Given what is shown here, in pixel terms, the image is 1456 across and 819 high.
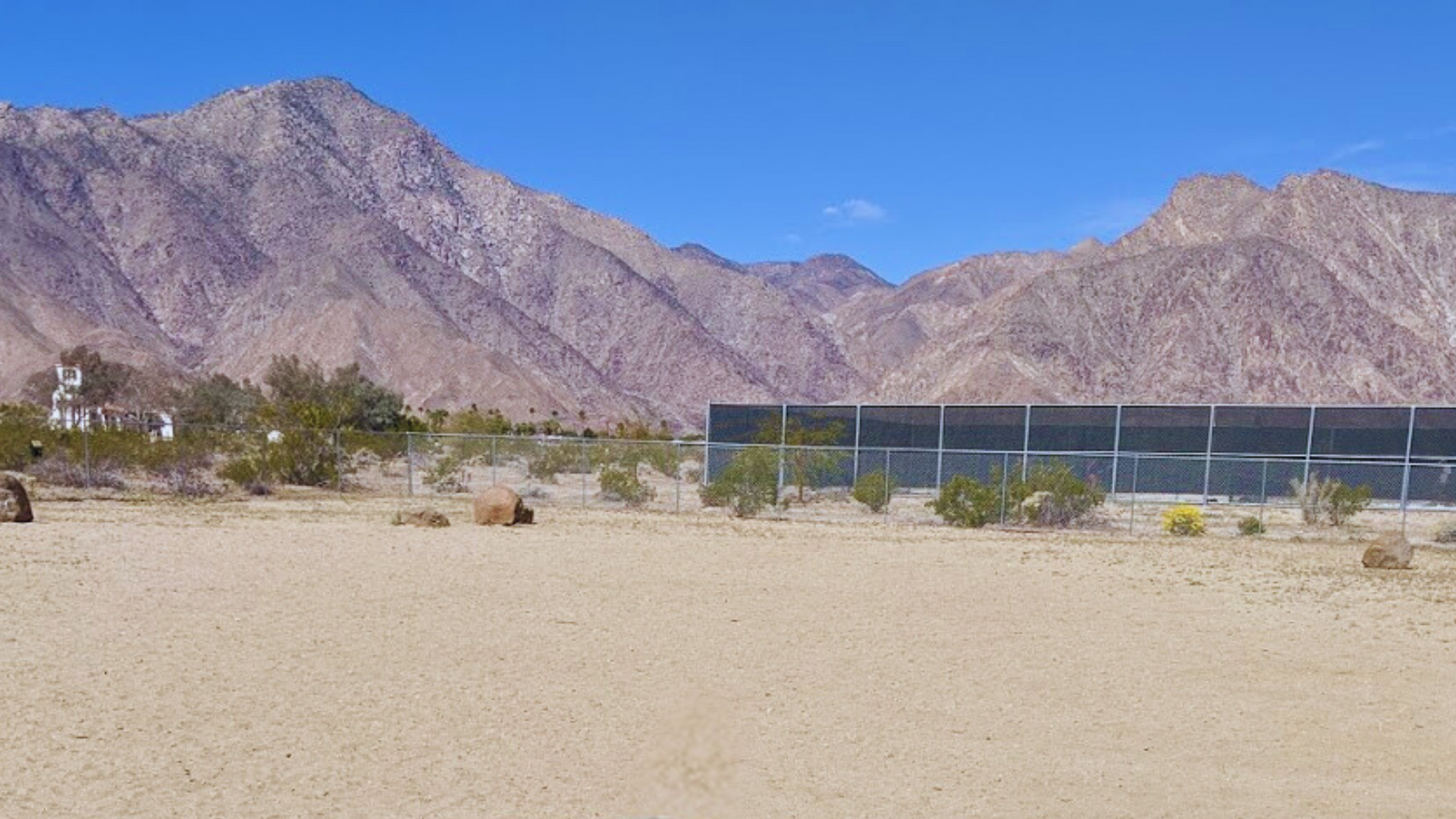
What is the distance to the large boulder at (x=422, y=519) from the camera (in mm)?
22250

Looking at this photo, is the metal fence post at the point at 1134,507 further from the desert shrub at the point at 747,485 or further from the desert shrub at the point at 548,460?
the desert shrub at the point at 548,460

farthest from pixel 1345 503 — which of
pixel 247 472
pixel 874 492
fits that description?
pixel 247 472

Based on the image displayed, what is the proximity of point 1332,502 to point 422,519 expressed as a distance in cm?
2132

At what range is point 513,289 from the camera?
381ft

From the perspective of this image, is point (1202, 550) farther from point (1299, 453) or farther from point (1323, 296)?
point (1323, 296)

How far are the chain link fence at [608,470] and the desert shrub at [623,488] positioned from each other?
4 centimetres

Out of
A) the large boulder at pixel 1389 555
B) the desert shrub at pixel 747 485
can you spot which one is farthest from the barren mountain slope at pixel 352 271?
the large boulder at pixel 1389 555

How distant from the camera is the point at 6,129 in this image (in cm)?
10394

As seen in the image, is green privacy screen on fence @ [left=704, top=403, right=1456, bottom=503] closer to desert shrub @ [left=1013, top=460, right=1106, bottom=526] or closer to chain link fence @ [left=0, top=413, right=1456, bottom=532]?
chain link fence @ [left=0, top=413, right=1456, bottom=532]

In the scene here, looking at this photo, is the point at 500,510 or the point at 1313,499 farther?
the point at 1313,499

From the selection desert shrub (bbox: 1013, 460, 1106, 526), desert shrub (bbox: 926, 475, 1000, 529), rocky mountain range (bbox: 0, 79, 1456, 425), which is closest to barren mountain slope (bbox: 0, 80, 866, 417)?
rocky mountain range (bbox: 0, 79, 1456, 425)

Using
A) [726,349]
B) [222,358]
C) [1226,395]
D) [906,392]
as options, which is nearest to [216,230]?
[222,358]

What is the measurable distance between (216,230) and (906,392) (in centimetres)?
5957

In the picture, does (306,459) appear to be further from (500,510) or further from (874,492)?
(874,492)
